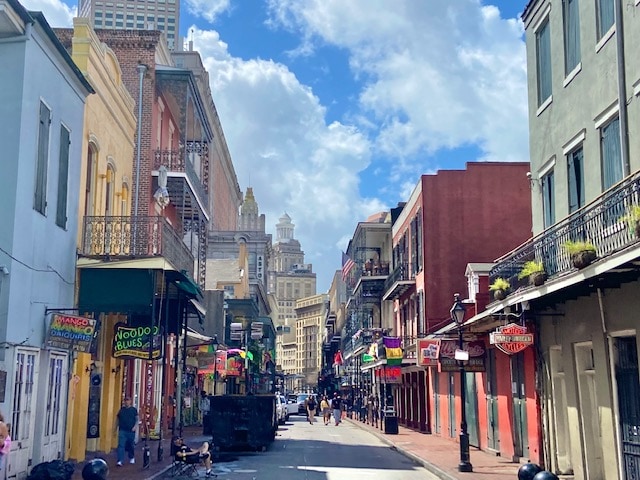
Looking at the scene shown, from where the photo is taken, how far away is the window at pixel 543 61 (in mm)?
17969

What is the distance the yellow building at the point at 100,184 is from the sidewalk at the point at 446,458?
8.34 m

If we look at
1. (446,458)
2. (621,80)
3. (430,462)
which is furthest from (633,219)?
(446,458)

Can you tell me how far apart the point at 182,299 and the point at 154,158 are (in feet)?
20.4

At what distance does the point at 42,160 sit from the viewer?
15.5 m

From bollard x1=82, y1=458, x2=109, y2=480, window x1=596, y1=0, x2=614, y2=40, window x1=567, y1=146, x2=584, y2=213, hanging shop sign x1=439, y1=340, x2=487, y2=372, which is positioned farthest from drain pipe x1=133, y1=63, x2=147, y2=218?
window x1=596, y1=0, x2=614, y2=40

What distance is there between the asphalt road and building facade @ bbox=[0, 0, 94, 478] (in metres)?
4.14

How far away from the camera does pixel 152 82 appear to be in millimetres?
27188

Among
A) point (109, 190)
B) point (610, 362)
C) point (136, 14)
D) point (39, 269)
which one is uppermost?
point (136, 14)

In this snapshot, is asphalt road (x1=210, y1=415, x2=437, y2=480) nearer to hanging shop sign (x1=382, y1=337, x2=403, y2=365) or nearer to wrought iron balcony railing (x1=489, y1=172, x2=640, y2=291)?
wrought iron balcony railing (x1=489, y1=172, x2=640, y2=291)

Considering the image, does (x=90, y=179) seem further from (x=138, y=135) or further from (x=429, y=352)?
(x=429, y=352)

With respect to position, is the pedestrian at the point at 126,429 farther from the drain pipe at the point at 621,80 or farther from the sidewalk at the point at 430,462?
the drain pipe at the point at 621,80

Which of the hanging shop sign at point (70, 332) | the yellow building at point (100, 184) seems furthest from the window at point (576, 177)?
the yellow building at point (100, 184)

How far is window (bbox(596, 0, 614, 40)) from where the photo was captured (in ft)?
47.0

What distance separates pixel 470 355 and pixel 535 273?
308 inches
